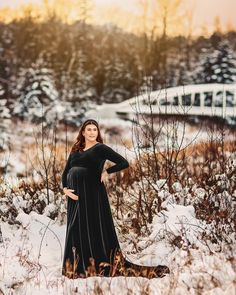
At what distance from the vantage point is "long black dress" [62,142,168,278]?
→ 496 cm

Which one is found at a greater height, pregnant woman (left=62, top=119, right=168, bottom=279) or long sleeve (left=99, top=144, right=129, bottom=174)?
long sleeve (left=99, top=144, right=129, bottom=174)

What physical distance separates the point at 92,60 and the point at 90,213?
52.6ft

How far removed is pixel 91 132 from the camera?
495 centimetres

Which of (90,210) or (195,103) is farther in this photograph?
(195,103)

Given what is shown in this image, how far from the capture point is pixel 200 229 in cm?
541

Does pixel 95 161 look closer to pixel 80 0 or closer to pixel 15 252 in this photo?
pixel 15 252

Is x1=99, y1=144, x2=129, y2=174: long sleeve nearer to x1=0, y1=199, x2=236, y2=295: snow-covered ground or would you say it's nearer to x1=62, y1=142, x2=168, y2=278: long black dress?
x1=62, y1=142, x2=168, y2=278: long black dress

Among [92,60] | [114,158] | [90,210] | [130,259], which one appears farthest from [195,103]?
[90,210]

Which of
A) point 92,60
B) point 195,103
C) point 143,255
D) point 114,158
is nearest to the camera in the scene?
point 114,158

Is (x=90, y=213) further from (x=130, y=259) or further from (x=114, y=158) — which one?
(x=130, y=259)

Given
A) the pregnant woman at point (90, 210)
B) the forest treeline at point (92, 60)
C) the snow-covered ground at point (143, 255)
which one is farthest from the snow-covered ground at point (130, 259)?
the forest treeline at point (92, 60)

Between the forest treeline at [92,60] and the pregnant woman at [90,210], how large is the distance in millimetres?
12431

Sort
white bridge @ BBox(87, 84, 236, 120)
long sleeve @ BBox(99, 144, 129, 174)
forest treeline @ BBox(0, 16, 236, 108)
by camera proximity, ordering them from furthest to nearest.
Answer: forest treeline @ BBox(0, 16, 236, 108) < white bridge @ BBox(87, 84, 236, 120) < long sleeve @ BBox(99, 144, 129, 174)

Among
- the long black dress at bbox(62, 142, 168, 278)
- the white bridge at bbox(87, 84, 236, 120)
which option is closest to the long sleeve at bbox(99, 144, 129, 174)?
the long black dress at bbox(62, 142, 168, 278)
